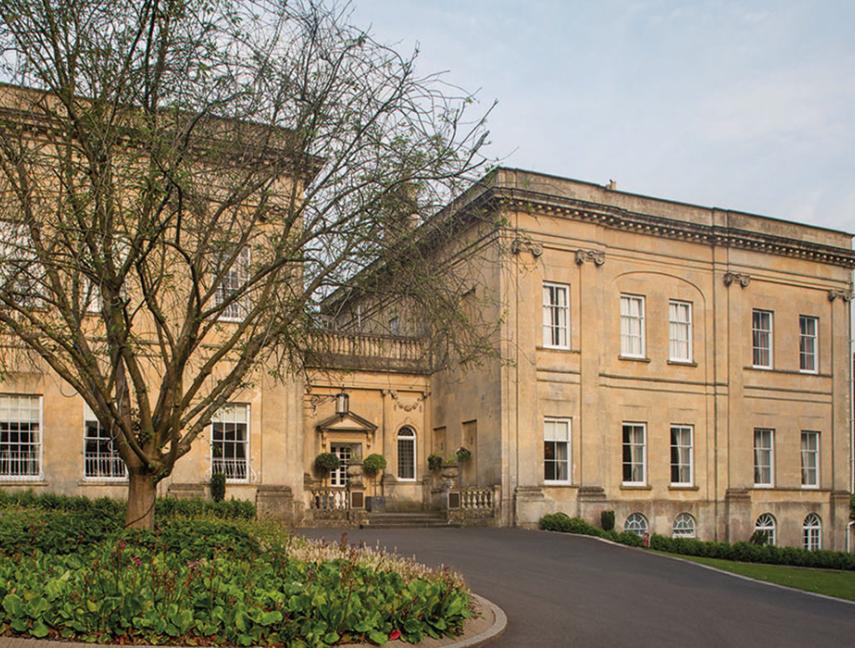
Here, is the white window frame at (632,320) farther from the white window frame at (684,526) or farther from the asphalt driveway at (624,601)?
the asphalt driveway at (624,601)

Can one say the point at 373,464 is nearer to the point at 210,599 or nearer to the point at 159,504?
the point at 159,504

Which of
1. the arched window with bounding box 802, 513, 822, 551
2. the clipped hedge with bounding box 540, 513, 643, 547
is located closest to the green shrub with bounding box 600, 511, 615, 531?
the clipped hedge with bounding box 540, 513, 643, 547

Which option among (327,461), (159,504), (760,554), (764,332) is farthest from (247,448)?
(764,332)

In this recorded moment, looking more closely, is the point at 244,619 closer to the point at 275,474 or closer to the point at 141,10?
the point at 141,10

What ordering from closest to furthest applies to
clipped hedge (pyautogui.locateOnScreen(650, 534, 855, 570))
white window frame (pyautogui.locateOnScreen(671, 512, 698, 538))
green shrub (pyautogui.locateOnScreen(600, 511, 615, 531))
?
clipped hedge (pyautogui.locateOnScreen(650, 534, 855, 570)) < green shrub (pyautogui.locateOnScreen(600, 511, 615, 531)) < white window frame (pyautogui.locateOnScreen(671, 512, 698, 538))

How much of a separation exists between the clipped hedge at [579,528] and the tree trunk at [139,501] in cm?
1570

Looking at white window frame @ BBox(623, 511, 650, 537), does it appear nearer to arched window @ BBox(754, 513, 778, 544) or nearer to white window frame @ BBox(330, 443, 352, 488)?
arched window @ BBox(754, 513, 778, 544)

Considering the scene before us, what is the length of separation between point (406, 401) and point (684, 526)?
10.9 m

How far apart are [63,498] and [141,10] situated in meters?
14.7


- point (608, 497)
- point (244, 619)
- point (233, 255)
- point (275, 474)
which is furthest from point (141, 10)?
point (608, 497)

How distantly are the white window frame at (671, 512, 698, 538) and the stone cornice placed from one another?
10113mm

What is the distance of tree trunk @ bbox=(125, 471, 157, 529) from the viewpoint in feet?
41.8

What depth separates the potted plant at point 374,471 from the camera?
97.5 feet

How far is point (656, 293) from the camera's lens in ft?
107
